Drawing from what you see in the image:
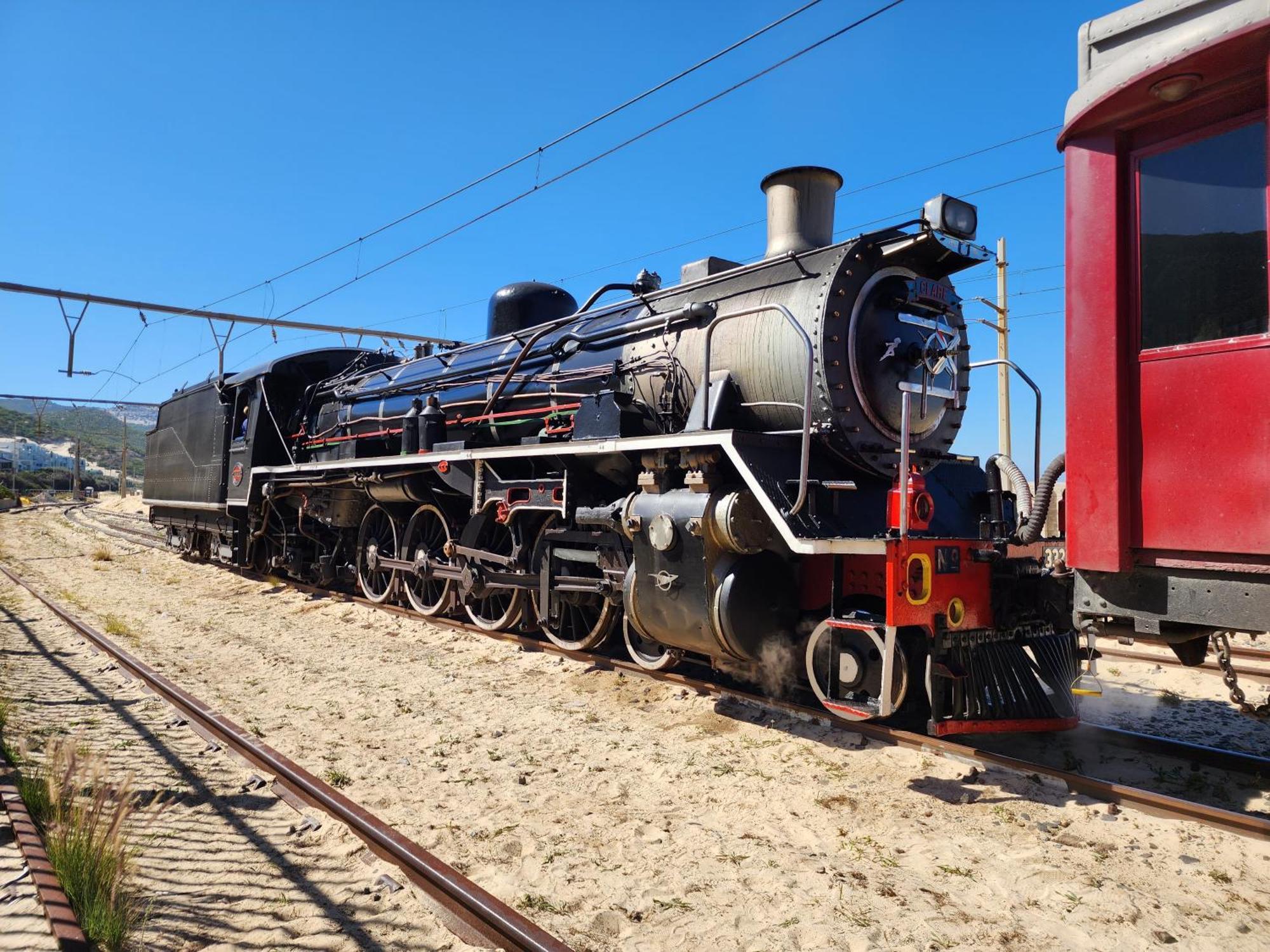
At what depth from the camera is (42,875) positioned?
118 inches

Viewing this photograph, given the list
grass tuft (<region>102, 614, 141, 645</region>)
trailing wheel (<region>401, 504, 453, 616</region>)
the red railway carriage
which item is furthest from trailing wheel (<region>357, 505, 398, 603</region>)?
the red railway carriage

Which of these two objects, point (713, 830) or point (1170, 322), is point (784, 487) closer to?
point (713, 830)

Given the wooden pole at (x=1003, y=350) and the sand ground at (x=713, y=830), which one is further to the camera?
the wooden pole at (x=1003, y=350)

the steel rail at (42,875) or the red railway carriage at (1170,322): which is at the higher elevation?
the red railway carriage at (1170,322)

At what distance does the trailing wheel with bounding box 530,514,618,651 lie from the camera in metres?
7.21

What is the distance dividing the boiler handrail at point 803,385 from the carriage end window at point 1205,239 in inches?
67.6

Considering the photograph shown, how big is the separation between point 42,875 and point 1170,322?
16.5 feet

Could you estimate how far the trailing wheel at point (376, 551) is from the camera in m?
10.4

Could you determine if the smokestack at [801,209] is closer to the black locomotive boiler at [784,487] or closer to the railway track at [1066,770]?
the black locomotive boiler at [784,487]

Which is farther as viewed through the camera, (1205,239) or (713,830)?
(713,830)

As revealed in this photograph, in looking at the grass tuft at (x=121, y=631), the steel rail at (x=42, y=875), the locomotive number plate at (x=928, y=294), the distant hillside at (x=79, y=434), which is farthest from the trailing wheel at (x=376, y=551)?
the distant hillside at (x=79, y=434)

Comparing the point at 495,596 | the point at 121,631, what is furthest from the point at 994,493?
the point at 121,631

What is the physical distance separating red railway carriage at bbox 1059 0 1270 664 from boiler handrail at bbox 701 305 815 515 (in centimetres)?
137

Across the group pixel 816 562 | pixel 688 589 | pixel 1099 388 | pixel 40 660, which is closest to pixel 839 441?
pixel 816 562
